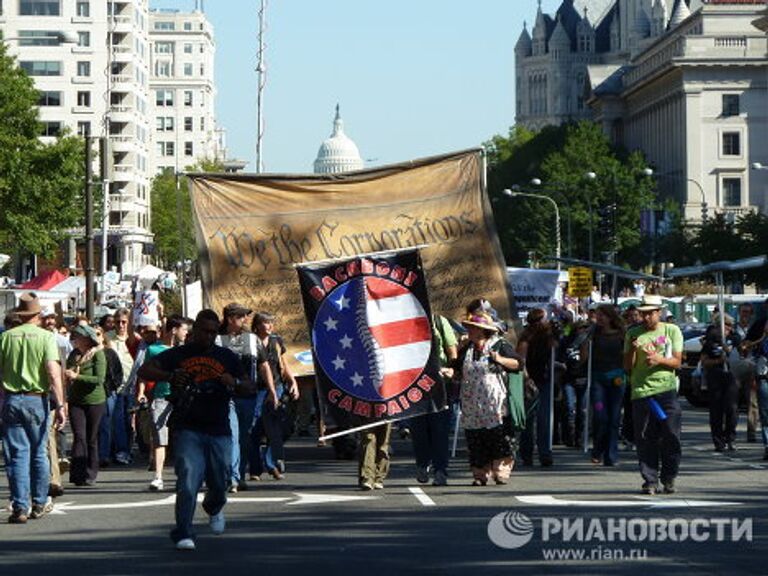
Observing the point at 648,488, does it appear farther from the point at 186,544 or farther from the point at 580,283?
the point at 580,283

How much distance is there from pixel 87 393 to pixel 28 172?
4665 cm

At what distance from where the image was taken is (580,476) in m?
21.4

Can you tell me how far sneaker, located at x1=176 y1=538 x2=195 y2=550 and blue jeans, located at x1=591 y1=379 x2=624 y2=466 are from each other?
8.83 meters

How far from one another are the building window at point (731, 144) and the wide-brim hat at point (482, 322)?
117m

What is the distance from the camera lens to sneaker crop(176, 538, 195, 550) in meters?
14.7

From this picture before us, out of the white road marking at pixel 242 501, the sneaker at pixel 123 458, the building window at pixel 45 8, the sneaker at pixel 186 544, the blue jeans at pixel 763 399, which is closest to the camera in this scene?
the sneaker at pixel 186 544

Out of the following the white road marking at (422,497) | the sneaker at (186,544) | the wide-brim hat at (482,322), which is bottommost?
the white road marking at (422,497)

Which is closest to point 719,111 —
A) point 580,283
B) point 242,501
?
point 580,283

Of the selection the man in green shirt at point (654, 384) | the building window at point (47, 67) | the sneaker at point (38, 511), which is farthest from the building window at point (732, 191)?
the sneaker at point (38, 511)

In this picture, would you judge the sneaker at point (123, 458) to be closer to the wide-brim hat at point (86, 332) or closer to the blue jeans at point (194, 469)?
the wide-brim hat at point (86, 332)

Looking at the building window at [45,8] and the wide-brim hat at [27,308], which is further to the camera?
the building window at [45,8]

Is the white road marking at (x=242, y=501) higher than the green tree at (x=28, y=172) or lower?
lower

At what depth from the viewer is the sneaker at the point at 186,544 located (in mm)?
14734

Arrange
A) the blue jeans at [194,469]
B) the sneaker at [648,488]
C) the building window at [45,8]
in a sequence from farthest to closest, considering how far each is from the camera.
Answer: the building window at [45,8], the sneaker at [648,488], the blue jeans at [194,469]
